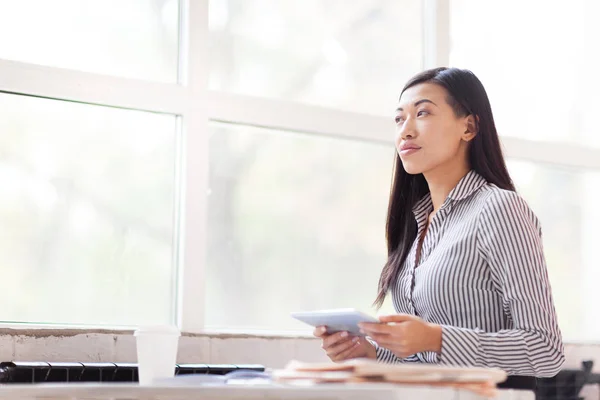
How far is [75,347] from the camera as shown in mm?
2422

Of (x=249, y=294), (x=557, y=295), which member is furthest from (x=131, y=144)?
(x=557, y=295)

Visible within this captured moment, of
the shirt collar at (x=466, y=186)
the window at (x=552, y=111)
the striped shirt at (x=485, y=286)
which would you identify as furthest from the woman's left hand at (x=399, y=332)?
the window at (x=552, y=111)

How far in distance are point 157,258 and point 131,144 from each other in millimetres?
350

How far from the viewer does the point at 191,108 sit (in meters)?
2.72

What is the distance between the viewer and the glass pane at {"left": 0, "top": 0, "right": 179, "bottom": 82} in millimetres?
2545

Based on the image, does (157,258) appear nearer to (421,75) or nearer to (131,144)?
(131,144)

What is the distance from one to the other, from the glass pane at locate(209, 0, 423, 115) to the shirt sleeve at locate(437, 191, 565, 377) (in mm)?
1278

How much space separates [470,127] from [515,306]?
0.50 m

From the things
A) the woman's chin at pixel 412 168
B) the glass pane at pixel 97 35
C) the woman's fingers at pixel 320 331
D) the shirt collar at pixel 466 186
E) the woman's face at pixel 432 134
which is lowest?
the woman's fingers at pixel 320 331

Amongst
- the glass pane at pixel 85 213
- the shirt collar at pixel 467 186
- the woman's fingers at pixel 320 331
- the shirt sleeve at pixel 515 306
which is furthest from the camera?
the glass pane at pixel 85 213

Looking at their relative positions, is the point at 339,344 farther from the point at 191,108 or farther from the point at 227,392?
the point at 191,108

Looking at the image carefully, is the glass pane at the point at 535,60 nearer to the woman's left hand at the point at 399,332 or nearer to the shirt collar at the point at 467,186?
the shirt collar at the point at 467,186

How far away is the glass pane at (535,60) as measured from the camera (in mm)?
3318

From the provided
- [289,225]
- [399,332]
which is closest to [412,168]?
[399,332]
